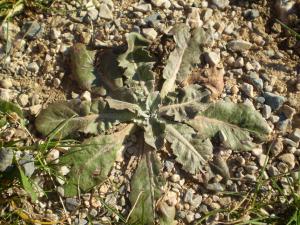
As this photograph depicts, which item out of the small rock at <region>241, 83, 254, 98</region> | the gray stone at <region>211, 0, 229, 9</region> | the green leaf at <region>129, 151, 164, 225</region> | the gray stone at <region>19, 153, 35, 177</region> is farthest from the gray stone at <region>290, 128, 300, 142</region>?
the gray stone at <region>19, 153, 35, 177</region>

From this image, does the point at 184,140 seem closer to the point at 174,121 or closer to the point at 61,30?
the point at 174,121

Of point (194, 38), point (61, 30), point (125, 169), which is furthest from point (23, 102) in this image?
point (194, 38)

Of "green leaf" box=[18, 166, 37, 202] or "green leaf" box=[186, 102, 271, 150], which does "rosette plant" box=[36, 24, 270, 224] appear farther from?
"green leaf" box=[18, 166, 37, 202]

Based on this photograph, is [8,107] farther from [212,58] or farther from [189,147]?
[212,58]

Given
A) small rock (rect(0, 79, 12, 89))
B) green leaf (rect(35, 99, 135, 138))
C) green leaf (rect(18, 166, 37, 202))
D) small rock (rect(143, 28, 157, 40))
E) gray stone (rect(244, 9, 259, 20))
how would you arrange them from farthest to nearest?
gray stone (rect(244, 9, 259, 20)) < small rock (rect(143, 28, 157, 40)) < small rock (rect(0, 79, 12, 89)) < green leaf (rect(35, 99, 135, 138)) < green leaf (rect(18, 166, 37, 202))

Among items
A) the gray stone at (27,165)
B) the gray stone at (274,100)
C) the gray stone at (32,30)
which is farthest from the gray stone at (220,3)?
the gray stone at (27,165)

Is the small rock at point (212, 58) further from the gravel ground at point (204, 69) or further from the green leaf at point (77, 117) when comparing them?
the green leaf at point (77, 117)
